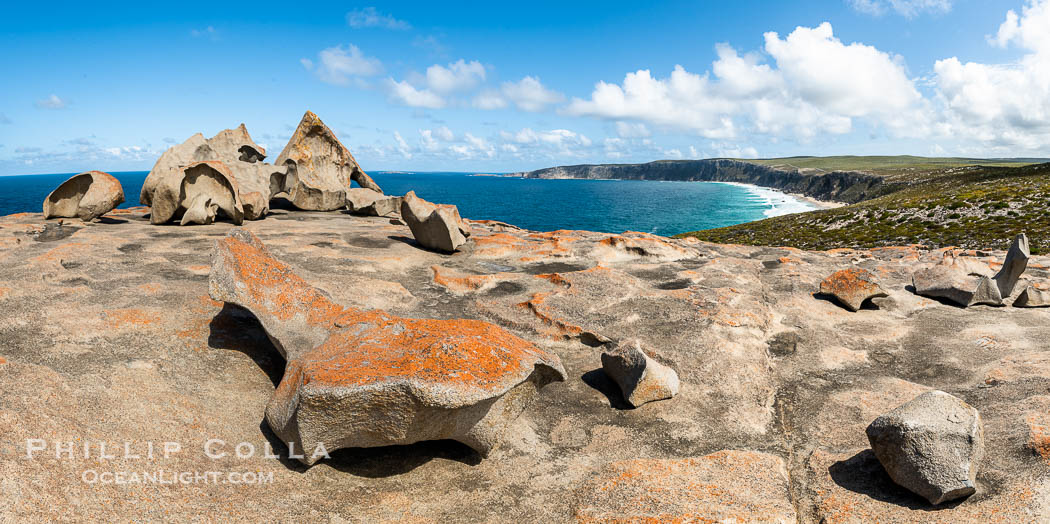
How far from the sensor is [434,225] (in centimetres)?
1622

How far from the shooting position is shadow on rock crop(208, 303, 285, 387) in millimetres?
7652

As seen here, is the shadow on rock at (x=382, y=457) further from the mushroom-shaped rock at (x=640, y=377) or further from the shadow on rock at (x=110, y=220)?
the shadow on rock at (x=110, y=220)

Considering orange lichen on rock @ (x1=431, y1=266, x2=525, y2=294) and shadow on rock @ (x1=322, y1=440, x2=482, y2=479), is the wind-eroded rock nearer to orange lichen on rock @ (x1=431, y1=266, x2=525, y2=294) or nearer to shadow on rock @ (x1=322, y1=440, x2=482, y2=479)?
orange lichen on rock @ (x1=431, y1=266, x2=525, y2=294)

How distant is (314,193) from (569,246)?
16066 millimetres

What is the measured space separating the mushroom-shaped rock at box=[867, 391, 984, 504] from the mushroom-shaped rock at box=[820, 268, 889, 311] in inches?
262

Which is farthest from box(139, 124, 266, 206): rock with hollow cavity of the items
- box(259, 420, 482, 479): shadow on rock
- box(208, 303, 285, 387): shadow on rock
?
box(259, 420, 482, 479): shadow on rock

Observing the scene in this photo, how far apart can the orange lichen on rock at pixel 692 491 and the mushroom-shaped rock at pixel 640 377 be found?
4.84ft

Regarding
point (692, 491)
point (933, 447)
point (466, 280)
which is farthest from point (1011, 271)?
point (466, 280)

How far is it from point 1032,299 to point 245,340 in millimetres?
16600

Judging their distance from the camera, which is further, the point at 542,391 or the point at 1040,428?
the point at 542,391

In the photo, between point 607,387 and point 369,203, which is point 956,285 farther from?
point 369,203

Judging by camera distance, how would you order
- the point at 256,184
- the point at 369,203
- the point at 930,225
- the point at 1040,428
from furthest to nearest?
the point at 930,225 < the point at 369,203 < the point at 256,184 < the point at 1040,428

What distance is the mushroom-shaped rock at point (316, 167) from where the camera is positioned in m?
26.8

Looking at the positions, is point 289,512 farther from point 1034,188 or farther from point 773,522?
point 1034,188
